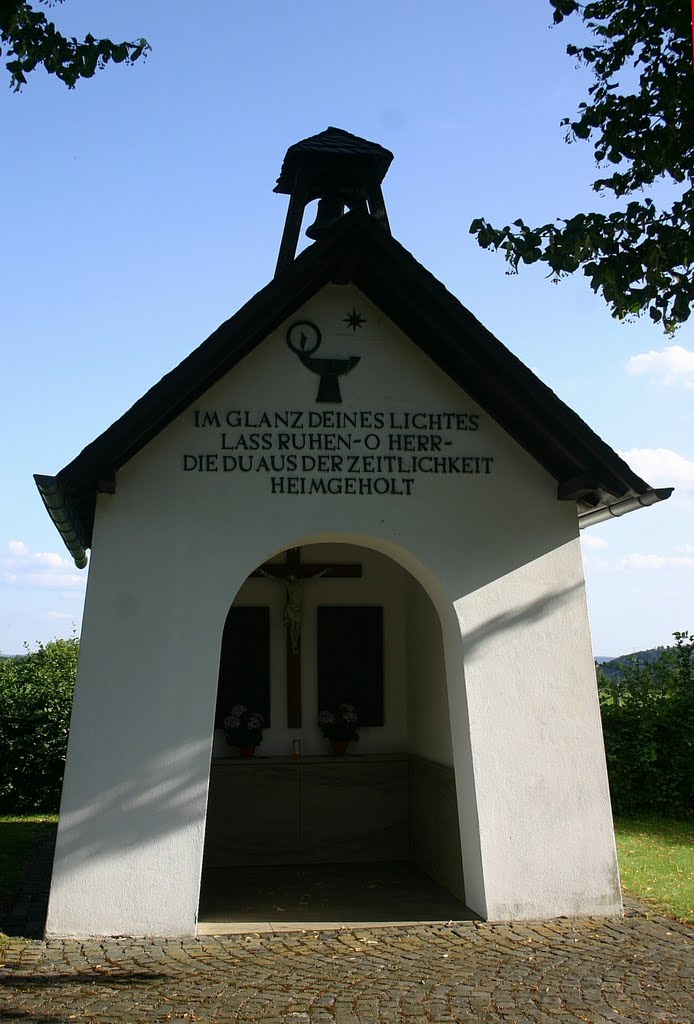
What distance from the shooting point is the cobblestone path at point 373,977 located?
5.84 m

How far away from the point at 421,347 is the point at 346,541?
1.72 m

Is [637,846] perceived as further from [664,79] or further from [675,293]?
[664,79]

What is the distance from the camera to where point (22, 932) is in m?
7.59

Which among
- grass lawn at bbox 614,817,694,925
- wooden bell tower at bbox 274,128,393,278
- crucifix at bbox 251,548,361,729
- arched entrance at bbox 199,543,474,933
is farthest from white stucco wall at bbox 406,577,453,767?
wooden bell tower at bbox 274,128,393,278

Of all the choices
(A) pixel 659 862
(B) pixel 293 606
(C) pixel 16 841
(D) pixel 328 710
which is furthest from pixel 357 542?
(C) pixel 16 841

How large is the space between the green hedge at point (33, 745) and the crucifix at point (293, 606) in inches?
208

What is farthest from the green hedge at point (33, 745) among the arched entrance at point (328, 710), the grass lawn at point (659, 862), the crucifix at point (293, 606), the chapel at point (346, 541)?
the grass lawn at point (659, 862)

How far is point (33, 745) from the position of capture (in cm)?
1474

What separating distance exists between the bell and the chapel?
1.78m

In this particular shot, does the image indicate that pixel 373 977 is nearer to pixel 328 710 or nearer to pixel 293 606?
pixel 328 710

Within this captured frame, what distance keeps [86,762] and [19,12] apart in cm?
499

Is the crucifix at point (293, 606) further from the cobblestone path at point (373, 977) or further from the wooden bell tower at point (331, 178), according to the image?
the cobblestone path at point (373, 977)

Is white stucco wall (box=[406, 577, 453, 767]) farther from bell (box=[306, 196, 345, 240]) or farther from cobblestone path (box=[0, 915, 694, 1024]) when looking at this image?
bell (box=[306, 196, 345, 240])

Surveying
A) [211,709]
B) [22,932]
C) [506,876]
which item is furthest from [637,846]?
[22,932]
